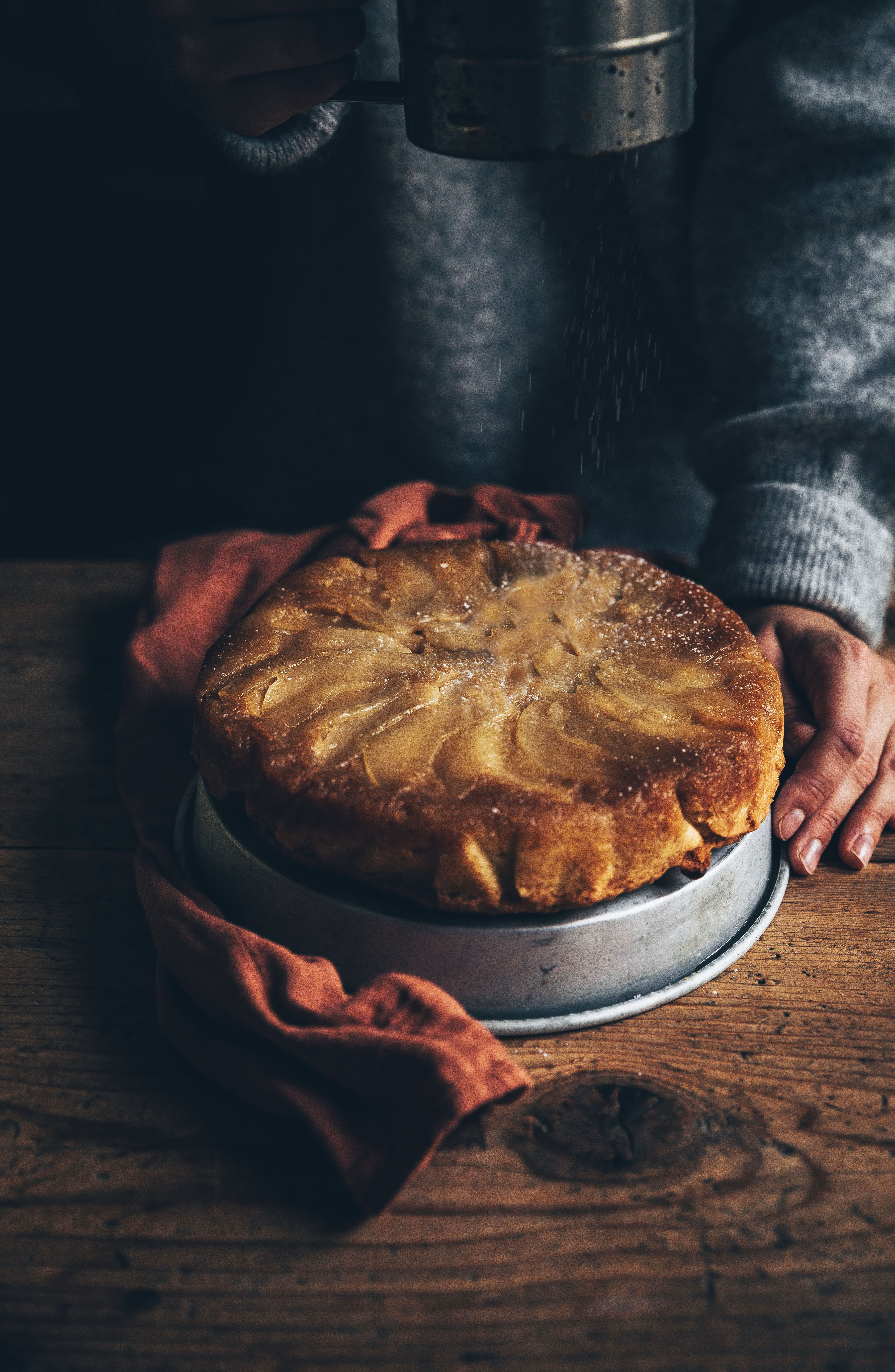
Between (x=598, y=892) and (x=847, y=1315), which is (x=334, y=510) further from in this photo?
(x=847, y=1315)

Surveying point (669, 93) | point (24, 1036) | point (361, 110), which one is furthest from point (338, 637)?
point (361, 110)

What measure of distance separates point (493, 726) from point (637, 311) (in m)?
1.17

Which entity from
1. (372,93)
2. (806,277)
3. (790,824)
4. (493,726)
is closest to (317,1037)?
(493,726)

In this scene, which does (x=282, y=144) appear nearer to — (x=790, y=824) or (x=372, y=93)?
(x=372, y=93)

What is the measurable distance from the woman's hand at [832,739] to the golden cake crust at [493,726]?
0.14m

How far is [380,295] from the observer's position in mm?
1845

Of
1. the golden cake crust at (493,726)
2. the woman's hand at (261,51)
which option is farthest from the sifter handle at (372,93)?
the golden cake crust at (493,726)

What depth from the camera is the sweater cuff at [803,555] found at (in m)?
1.39

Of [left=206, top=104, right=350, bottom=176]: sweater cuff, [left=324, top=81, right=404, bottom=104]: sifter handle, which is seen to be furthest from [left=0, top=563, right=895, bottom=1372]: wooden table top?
[left=206, top=104, right=350, bottom=176]: sweater cuff

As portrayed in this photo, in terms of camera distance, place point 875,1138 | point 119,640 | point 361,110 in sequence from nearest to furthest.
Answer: point 875,1138, point 119,640, point 361,110

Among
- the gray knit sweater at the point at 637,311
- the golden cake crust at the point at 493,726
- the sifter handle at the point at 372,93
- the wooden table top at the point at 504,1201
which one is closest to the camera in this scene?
the wooden table top at the point at 504,1201

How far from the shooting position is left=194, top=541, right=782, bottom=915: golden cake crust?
34.5 inches

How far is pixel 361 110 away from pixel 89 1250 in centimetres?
168

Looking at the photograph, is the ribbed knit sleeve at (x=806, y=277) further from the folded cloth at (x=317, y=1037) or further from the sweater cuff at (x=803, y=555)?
the folded cloth at (x=317, y=1037)
